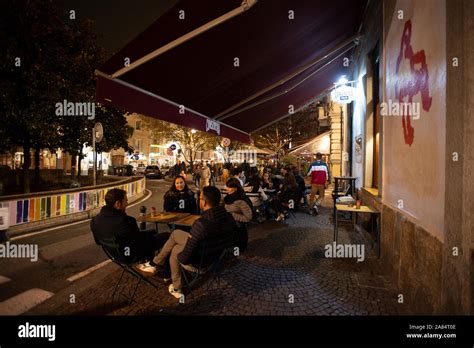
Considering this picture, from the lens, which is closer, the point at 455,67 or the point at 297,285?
the point at 455,67

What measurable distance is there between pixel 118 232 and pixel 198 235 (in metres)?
0.99

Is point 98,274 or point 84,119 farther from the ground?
point 84,119

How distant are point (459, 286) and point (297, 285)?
203 centimetres

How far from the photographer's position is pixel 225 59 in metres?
4.23

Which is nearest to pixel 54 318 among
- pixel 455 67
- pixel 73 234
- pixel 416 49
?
pixel 73 234

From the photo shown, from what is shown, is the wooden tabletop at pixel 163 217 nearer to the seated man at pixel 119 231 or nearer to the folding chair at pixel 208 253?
the seated man at pixel 119 231

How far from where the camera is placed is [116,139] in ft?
51.2

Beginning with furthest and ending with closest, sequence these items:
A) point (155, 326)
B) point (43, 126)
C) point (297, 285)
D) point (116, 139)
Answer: point (116, 139) < point (43, 126) < point (297, 285) < point (155, 326)

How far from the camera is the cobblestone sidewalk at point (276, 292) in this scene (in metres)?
3.23

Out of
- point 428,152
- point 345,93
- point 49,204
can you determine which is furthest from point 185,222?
point 345,93

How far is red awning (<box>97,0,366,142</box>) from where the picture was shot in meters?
3.16

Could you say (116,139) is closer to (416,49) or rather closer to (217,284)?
(217,284)

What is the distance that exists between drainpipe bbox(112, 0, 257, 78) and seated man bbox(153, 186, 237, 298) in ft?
5.76

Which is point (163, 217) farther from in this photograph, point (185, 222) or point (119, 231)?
point (119, 231)
